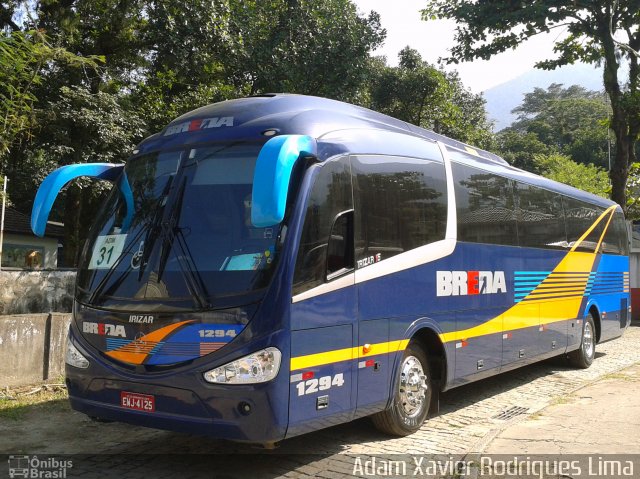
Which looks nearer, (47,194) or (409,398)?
(47,194)

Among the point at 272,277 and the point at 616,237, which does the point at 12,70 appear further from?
the point at 616,237

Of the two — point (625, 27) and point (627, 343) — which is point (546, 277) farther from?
point (625, 27)

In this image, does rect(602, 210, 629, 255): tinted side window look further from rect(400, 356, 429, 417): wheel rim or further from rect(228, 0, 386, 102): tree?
rect(228, 0, 386, 102): tree

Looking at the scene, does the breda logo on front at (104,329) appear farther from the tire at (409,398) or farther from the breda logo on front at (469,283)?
the breda logo on front at (469,283)

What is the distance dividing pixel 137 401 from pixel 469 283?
4.38 meters

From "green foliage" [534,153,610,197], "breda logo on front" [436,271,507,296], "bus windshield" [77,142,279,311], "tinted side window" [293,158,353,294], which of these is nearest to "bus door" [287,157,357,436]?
"tinted side window" [293,158,353,294]

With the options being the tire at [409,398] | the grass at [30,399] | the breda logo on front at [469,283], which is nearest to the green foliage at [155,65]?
the grass at [30,399]

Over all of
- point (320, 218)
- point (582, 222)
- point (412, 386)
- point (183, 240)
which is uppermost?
point (582, 222)

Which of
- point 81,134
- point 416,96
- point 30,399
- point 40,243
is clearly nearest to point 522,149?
point 416,96

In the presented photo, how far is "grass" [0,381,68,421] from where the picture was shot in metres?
7.36

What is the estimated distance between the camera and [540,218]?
1013 cm

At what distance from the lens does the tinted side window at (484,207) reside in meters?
7.77

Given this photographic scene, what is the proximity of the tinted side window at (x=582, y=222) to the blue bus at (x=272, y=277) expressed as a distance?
4536 millimetres

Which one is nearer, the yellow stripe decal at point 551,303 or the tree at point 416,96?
the yellow stripe decal at point 551,303
